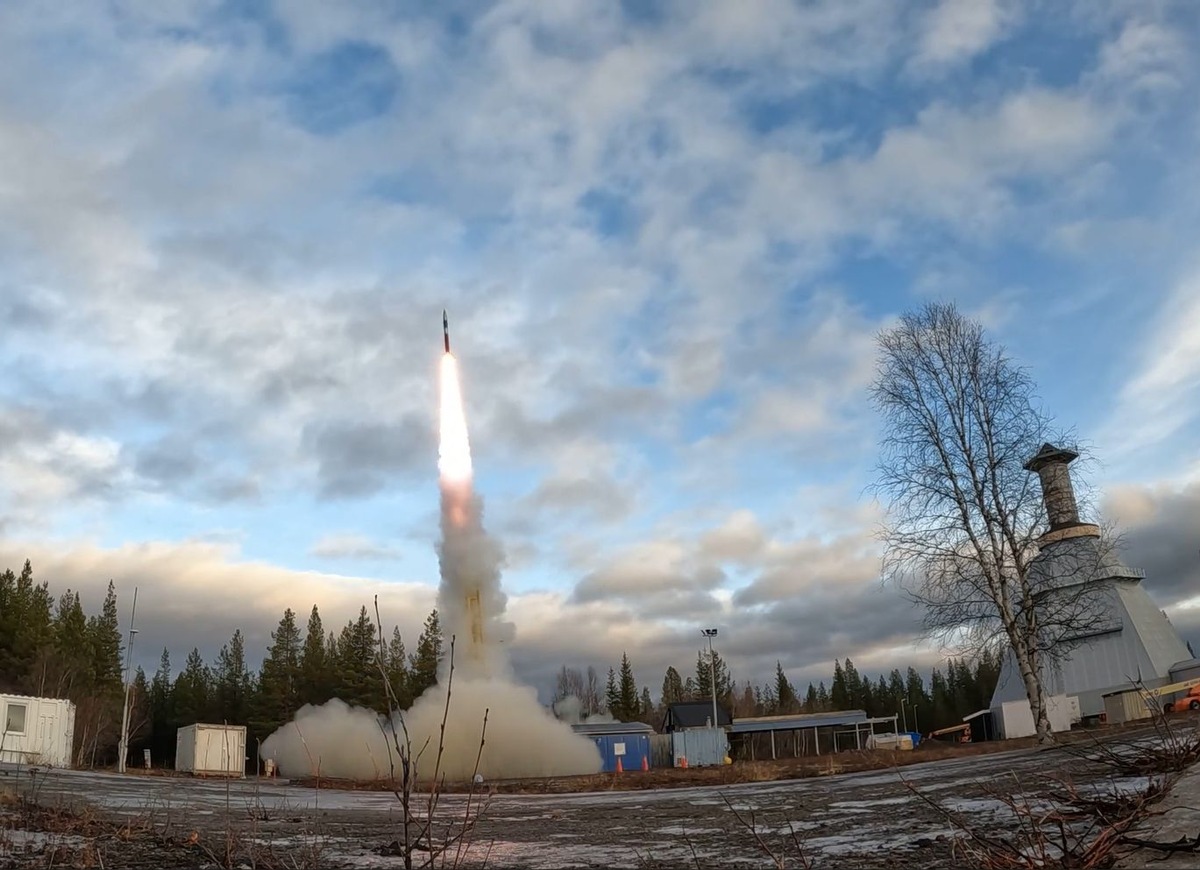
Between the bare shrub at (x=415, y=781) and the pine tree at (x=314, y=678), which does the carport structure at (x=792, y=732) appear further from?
the bare shrub at (x=415, y=781)

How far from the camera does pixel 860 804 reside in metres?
14.1

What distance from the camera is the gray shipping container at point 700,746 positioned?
184ft

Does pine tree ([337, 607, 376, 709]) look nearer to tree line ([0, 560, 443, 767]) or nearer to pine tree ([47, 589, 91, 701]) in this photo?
tree line ([0, 560, 443, 767])

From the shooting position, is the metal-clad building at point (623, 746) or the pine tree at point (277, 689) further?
the pine tree at point (277, 689)

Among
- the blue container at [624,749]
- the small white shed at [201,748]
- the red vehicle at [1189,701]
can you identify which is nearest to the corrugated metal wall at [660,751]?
the blue container at [624,749]

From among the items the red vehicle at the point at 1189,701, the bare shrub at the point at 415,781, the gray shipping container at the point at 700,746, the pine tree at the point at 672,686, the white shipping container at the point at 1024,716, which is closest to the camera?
the bare shrub at the point at 415,781

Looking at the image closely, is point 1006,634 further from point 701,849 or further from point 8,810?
point 8,810

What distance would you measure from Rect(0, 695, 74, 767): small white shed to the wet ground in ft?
65.0

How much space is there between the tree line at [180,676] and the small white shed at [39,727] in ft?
89.0

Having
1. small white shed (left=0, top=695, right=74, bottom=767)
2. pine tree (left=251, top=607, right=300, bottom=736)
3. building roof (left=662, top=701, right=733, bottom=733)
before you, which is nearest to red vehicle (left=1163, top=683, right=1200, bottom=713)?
building roof (left=662, top=701, right=733, bottom=733)

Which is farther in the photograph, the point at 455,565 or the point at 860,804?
the point at 455,565

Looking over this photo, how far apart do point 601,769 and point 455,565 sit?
657 inches

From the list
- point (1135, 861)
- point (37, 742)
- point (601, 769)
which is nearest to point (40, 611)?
point (37, 742)

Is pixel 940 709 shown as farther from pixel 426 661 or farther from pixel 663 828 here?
pixel 663 828
